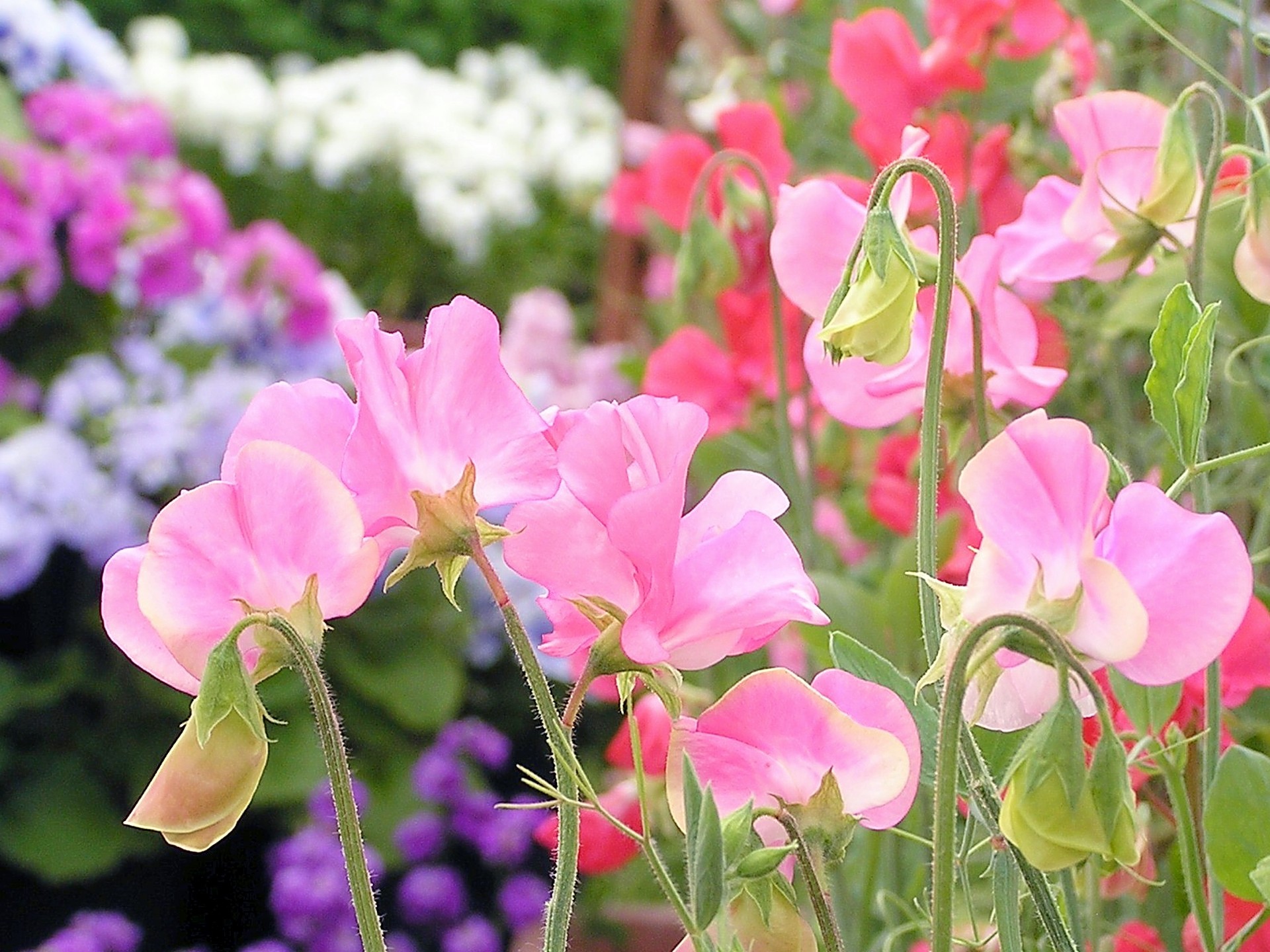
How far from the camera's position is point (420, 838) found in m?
1.41

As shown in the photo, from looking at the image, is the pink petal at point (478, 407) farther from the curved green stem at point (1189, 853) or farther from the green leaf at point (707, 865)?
the curved green stem at point (1189, 853)

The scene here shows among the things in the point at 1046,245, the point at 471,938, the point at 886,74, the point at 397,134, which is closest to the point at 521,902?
the point at 471,938

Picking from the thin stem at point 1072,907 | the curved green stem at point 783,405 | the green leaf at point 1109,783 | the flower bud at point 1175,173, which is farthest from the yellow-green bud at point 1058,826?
the curved green stem at point 783,405

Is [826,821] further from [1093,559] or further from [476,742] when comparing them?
[476,742]

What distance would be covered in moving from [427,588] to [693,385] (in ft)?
3.07

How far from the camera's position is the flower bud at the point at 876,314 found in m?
0.33

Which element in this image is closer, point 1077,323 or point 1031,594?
point 1031,594

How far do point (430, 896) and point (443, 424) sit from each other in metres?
1.13

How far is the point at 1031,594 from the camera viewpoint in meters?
0.27

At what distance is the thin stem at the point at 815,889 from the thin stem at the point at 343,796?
0.08 m

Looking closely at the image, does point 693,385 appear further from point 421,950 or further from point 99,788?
point 99,788

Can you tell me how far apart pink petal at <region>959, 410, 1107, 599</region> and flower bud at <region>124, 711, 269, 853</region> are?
13 cm

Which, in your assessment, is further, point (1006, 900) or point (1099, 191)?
point (1099, 191)

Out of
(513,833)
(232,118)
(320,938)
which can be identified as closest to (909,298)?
(320,938)
